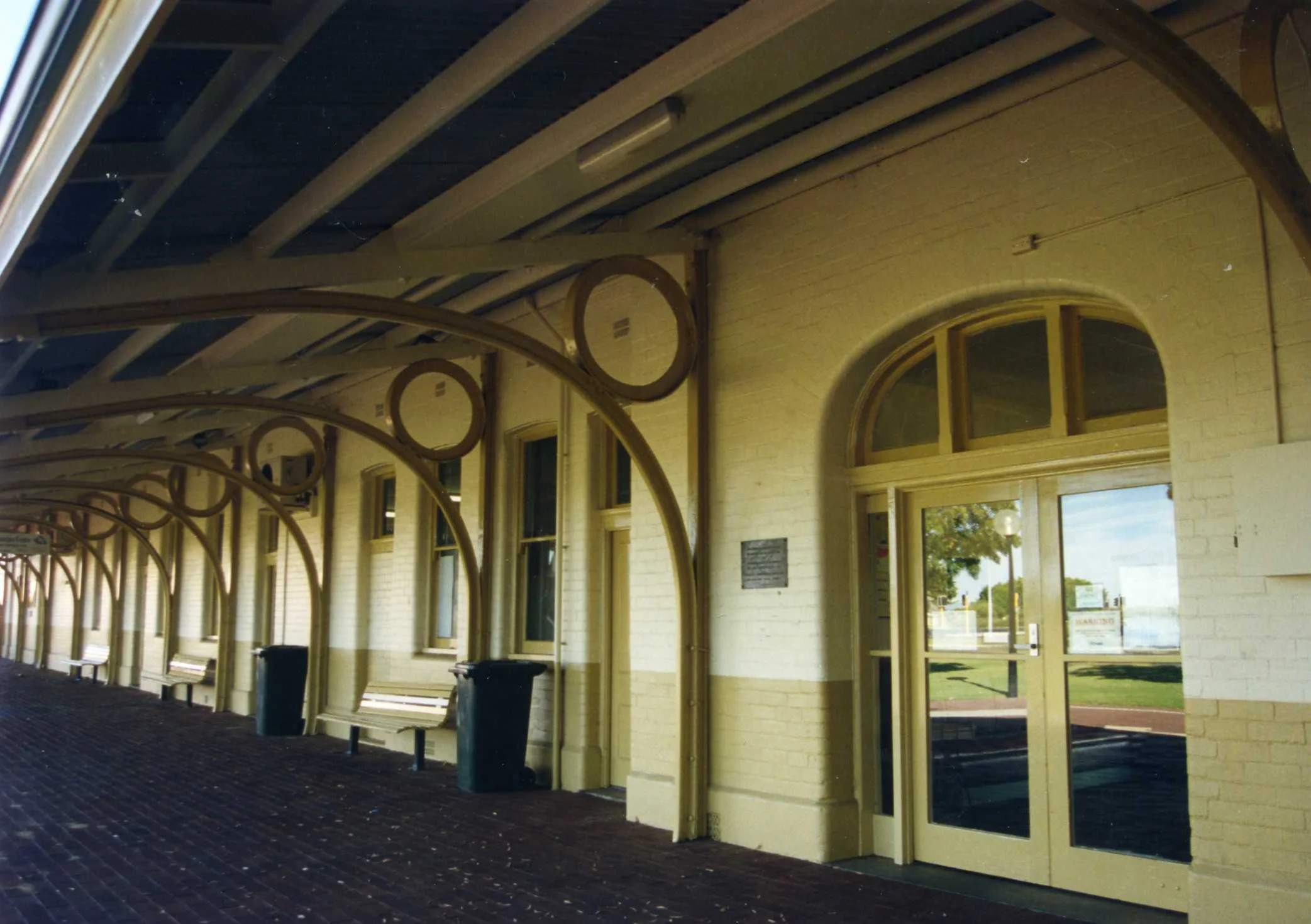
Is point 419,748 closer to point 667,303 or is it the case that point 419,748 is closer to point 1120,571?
point 667,303

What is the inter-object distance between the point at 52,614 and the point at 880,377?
2941 cm

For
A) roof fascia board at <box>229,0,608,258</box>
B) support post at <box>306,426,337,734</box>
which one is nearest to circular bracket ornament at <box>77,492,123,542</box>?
support post at <box>306,426,337,734</box>

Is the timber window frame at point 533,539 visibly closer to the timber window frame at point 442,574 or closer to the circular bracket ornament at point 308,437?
the timber window frame at point 442,574

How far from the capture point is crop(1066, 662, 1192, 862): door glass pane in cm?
546

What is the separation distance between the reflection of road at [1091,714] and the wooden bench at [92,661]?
2138cm

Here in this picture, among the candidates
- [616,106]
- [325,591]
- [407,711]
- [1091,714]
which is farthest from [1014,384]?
[325,591]

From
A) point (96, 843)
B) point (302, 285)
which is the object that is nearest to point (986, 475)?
point (302, 285)

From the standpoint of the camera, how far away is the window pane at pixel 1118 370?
572cm

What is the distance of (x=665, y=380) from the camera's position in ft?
24.4

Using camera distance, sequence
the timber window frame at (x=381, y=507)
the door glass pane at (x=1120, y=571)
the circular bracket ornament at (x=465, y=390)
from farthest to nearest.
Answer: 1. the timber window frame at (x=381, y=507)
2. the circular bracket ornament at (x=465, y=390)
3. the door glass pane at (x=1120, y=571)

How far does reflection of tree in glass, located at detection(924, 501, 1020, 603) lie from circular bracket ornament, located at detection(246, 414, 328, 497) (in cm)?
777

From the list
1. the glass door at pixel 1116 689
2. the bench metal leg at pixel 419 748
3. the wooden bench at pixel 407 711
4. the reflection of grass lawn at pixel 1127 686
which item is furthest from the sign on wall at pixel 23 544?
the reflection of grass lawn at pixel 1127 686

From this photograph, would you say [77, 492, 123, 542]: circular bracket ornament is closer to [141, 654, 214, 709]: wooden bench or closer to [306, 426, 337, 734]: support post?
[141, 654, 214, 709]: wooden bench

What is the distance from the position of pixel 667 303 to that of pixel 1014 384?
2484 mm
